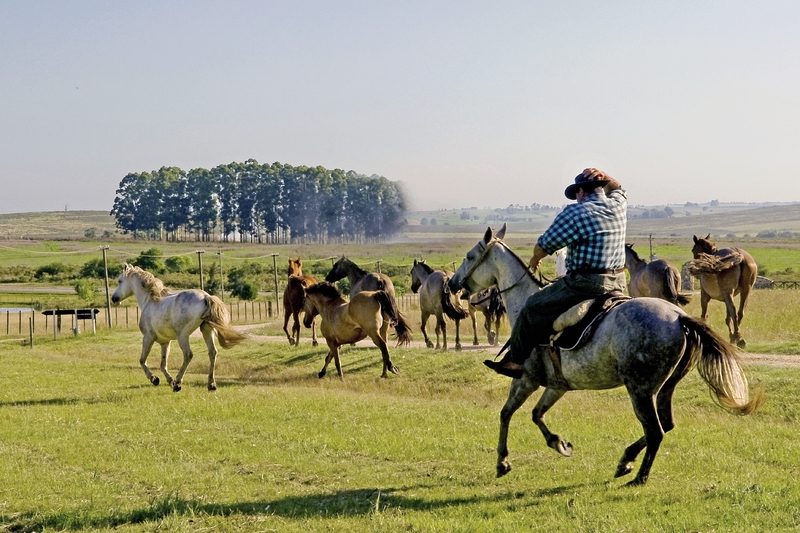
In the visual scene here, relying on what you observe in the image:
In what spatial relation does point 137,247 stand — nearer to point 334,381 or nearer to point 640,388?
point 334,381

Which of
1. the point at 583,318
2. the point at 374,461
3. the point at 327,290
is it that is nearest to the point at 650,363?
the point at 583,318

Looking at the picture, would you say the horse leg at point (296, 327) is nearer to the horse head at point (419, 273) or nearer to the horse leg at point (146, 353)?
the horse head at point (419, 273)

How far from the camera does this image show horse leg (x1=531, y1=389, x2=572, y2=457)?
945 centimetres

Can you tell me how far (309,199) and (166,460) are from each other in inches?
5058

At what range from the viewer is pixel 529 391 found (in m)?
9.52

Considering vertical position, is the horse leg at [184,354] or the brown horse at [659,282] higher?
the brown horse at [659,282]

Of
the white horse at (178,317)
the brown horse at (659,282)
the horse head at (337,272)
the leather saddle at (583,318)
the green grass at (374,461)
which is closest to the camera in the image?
→ the green grass at (374,461)

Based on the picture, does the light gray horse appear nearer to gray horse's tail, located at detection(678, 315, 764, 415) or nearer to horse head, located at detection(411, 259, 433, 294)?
gray horse's tail, located at detection(678, 315, 764, 415)

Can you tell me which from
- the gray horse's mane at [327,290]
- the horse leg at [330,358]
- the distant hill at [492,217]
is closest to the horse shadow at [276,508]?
the horse leg at [330,358]

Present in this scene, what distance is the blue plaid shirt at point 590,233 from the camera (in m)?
8.80

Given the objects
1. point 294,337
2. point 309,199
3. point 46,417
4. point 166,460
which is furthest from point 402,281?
point 309,199

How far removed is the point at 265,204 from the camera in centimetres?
13775

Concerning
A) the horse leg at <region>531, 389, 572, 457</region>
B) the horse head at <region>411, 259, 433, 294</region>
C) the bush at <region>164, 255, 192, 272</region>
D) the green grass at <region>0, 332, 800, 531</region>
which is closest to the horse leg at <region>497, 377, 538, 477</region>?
the green grass at <region>0, 332, 800, 531</region>

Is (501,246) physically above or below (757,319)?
above
